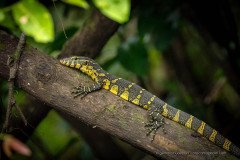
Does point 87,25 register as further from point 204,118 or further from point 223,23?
point 204,118

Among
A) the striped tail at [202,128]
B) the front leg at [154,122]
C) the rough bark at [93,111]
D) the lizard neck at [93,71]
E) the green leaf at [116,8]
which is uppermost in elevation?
the green leaf at [116,8]

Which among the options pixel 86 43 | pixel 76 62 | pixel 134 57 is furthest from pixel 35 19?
pixel 134 57

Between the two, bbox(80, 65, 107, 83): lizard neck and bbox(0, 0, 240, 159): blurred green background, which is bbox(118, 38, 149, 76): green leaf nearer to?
bbox(0, 0, 240, 159): blurred green background

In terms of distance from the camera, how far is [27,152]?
1565mm

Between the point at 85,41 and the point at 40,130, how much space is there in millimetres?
3403

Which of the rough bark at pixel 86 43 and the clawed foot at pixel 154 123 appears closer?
the clawed foot at pixel 154 123

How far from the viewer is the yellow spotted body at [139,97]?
17.3ft

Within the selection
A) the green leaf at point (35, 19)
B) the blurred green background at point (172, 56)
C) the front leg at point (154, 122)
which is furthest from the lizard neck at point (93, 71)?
the green leaf at point (35, 19)

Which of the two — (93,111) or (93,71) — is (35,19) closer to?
(93,111)

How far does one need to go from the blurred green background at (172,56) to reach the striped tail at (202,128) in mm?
1020

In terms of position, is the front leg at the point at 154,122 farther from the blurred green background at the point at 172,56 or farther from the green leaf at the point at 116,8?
the green leaf at the point at 116,8

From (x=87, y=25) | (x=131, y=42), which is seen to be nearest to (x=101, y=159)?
(x=131, y=42)

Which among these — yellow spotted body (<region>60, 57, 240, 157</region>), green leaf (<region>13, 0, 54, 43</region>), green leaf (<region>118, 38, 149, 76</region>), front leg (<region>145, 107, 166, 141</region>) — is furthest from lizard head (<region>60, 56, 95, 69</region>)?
green leaf (<region>13, 0, 54, 43</region>)

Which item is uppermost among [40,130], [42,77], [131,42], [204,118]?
[131,42]
